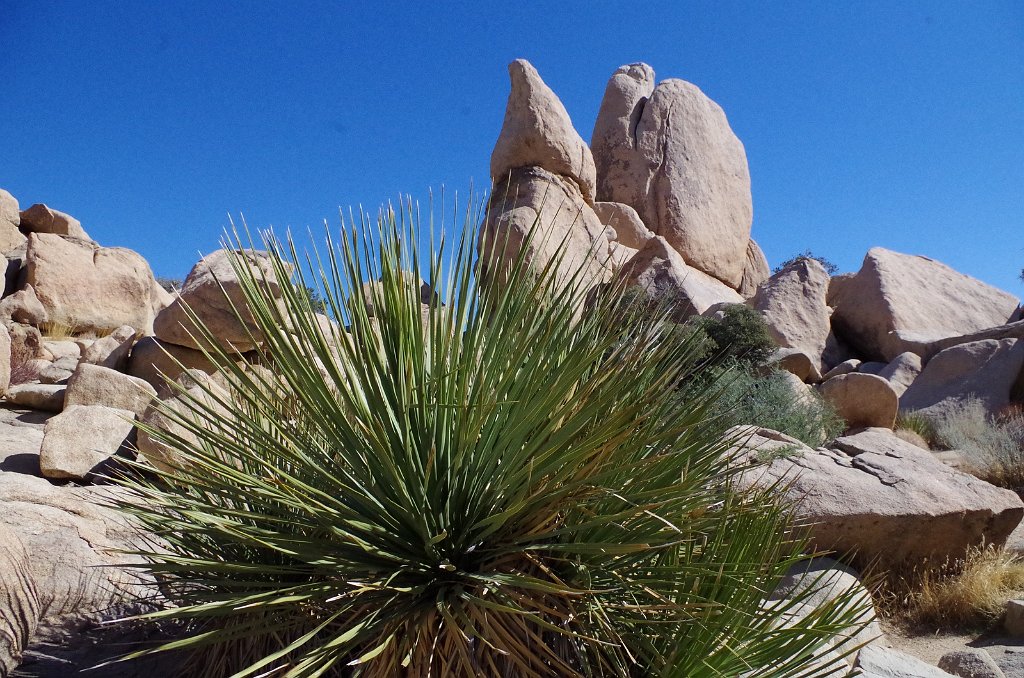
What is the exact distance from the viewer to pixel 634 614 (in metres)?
2.16

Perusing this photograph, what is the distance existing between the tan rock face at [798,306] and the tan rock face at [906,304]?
101 cm

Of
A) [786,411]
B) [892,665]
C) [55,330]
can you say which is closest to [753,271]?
[786,411]

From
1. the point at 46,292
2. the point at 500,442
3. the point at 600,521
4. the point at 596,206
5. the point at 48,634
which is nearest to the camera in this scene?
the point at 600,521

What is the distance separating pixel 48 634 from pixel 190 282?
7648 millimetres

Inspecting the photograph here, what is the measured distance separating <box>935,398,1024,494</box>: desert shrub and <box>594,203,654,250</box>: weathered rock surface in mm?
10276

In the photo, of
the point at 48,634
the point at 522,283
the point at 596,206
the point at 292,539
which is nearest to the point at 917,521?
the point at 522,283

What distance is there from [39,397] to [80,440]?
399 cm

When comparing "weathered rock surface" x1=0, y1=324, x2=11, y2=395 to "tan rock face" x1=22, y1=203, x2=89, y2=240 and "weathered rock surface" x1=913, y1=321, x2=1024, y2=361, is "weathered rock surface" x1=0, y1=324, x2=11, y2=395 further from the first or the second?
"weathered rock surface" x1=913, y1=321, x2=1024, y2=361

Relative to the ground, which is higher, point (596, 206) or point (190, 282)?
point (596, 206)

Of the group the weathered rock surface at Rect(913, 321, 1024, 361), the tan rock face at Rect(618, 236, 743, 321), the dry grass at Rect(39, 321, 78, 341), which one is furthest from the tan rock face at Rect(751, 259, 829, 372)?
the dry grass at Rect(39, 321, 78, 341)

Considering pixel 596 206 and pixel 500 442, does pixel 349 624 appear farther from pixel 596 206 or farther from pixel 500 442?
pixel 596 206

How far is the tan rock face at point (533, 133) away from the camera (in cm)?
1877

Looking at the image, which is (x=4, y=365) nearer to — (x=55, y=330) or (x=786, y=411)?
(x=55, y=330)

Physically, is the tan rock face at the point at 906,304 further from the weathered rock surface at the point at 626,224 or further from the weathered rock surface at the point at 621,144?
the weathered rock surface at the point at 621,144
